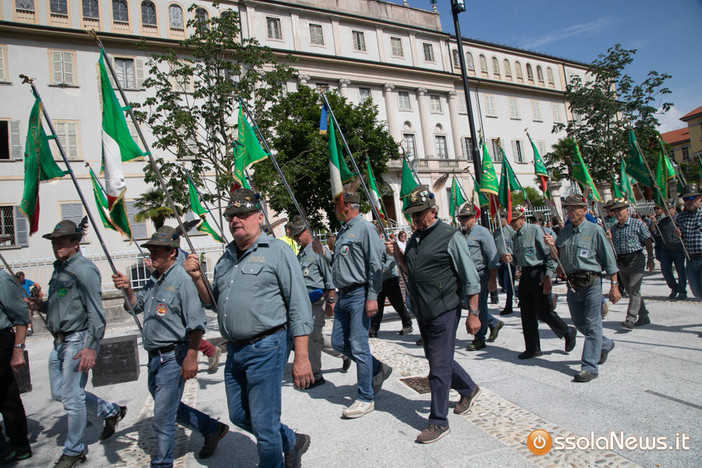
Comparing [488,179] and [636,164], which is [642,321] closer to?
[488,179]

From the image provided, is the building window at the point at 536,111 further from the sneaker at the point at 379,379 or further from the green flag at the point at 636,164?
the sneaker at the point at 379,379

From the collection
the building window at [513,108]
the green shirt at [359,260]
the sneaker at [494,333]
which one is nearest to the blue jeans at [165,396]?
the green shirt at [359,260]

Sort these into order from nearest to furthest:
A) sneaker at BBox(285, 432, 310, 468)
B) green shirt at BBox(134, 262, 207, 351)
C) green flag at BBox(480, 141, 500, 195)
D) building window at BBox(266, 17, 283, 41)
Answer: sneaker at BBox(285, 432, 310, 468) < green shirt at BBox(134, 262, 207, 351) < green flag at BBox(480, 141, 500, 195) < building window at BBox(266, 17, 283, 41)

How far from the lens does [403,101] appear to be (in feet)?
119

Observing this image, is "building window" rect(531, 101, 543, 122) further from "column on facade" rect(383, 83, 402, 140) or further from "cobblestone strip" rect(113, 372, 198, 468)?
"cobblestone strip" rect(113, 372, 198, 468)

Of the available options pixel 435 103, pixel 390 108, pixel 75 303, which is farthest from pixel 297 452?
pixel 435 103

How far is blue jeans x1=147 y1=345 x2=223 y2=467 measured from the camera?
10.5ft

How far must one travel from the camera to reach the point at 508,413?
3.97m

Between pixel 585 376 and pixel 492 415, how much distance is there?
133 cm

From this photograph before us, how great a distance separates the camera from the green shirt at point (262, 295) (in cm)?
286

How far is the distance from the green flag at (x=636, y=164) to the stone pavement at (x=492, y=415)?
3.65 meters

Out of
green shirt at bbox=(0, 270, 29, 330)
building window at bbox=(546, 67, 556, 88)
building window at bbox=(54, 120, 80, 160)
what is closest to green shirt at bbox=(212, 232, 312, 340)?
green shirt at bbox=(0, 270, 29, 330)

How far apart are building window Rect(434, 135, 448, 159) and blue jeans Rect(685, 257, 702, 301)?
3135 centimetres

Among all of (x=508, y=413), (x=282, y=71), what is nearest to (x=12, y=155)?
(x=282, y=71)
